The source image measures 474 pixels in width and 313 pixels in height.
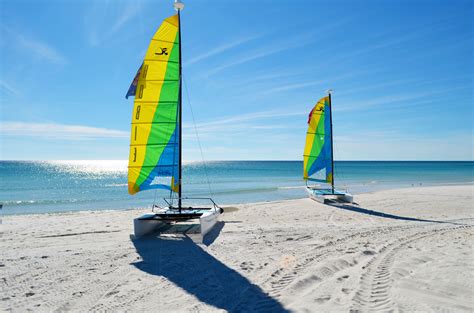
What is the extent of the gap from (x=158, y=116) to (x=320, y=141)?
10180 mm

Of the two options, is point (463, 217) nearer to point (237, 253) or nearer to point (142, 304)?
point (237, 253)

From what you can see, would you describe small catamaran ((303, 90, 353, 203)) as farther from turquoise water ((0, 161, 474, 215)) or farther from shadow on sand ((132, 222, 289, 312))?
shadow on sand ((132, 222, 289, 312))

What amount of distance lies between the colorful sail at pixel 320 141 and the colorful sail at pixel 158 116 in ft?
30.9

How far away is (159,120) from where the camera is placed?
863cm

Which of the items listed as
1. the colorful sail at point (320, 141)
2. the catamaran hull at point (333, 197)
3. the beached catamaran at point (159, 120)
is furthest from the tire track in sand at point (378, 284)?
the colorful sail at point (320, 141)

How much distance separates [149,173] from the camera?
884 centimetres

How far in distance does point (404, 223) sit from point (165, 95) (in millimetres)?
8563

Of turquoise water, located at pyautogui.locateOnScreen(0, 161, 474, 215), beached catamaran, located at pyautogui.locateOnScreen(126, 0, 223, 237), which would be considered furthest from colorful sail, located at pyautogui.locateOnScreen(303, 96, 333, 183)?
beached catamaran, located at pyautogui.locateOnScreen(126, 0, 223, 237)

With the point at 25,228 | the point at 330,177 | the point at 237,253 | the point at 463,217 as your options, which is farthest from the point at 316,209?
the point at 25,228

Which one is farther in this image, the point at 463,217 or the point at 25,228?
the point at 463,217

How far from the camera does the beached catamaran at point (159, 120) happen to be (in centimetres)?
847

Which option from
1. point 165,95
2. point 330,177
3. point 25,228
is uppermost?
point 165,95

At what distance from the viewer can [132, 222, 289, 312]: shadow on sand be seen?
14.1 ft

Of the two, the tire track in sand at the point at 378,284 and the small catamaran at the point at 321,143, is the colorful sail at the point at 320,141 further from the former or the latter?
the tire track in sand at the point at 378,284
